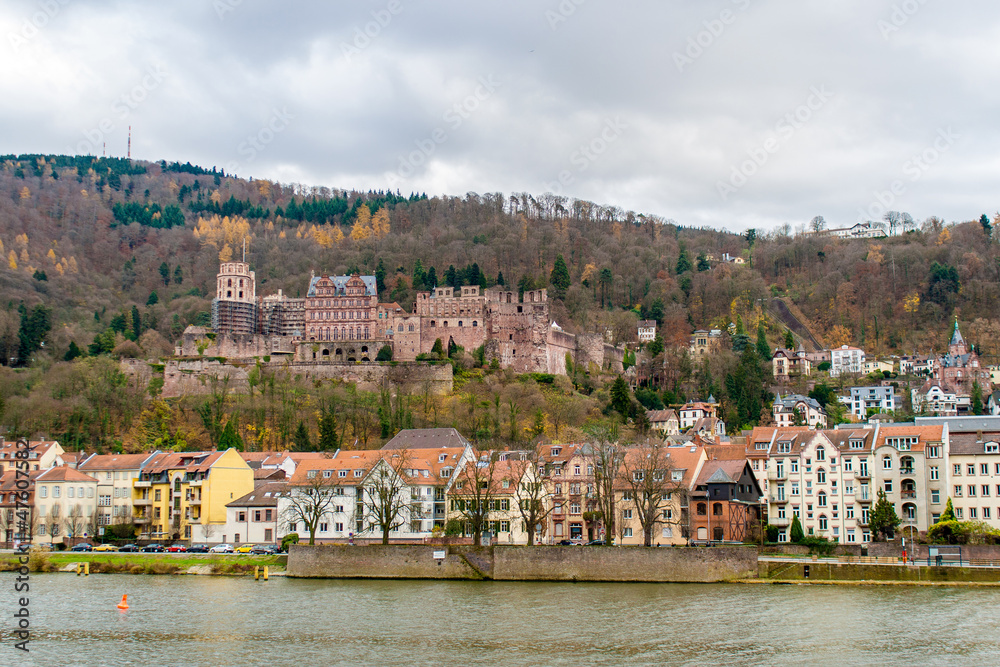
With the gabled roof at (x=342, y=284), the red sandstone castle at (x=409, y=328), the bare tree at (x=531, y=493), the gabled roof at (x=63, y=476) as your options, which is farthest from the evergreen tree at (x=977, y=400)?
the gabled roof at (x=63, y=476)

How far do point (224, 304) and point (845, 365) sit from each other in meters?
68.6

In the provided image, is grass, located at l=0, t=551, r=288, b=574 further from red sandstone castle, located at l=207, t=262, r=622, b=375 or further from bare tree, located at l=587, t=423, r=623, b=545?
red sandstone castle, located at l=207, t=262, r=622, b=375

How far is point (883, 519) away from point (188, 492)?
4034 cm

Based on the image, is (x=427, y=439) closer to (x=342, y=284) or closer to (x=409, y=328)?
(x=409, y=328)

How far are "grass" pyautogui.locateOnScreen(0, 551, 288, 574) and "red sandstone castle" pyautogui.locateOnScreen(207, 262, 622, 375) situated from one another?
1710 inches

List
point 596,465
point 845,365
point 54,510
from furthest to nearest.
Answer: point 845,365 → point 54,510 → point 596,465

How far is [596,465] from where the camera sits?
56.7 meters

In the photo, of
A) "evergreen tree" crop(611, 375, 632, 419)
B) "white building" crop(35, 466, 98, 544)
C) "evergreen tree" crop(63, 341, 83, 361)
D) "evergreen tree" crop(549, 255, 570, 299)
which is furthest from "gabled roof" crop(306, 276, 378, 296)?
"white building" crop(35, 466, 98, 544)

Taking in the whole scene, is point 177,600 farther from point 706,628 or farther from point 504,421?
point 504,421

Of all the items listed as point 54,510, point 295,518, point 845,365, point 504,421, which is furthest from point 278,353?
point 845,365

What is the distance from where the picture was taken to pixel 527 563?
49.2m

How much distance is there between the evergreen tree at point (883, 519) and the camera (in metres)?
55.0

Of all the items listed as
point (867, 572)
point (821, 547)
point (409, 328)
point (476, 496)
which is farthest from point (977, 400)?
point (476, 496)

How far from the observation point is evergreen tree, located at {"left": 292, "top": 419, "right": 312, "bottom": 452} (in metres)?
81.3
